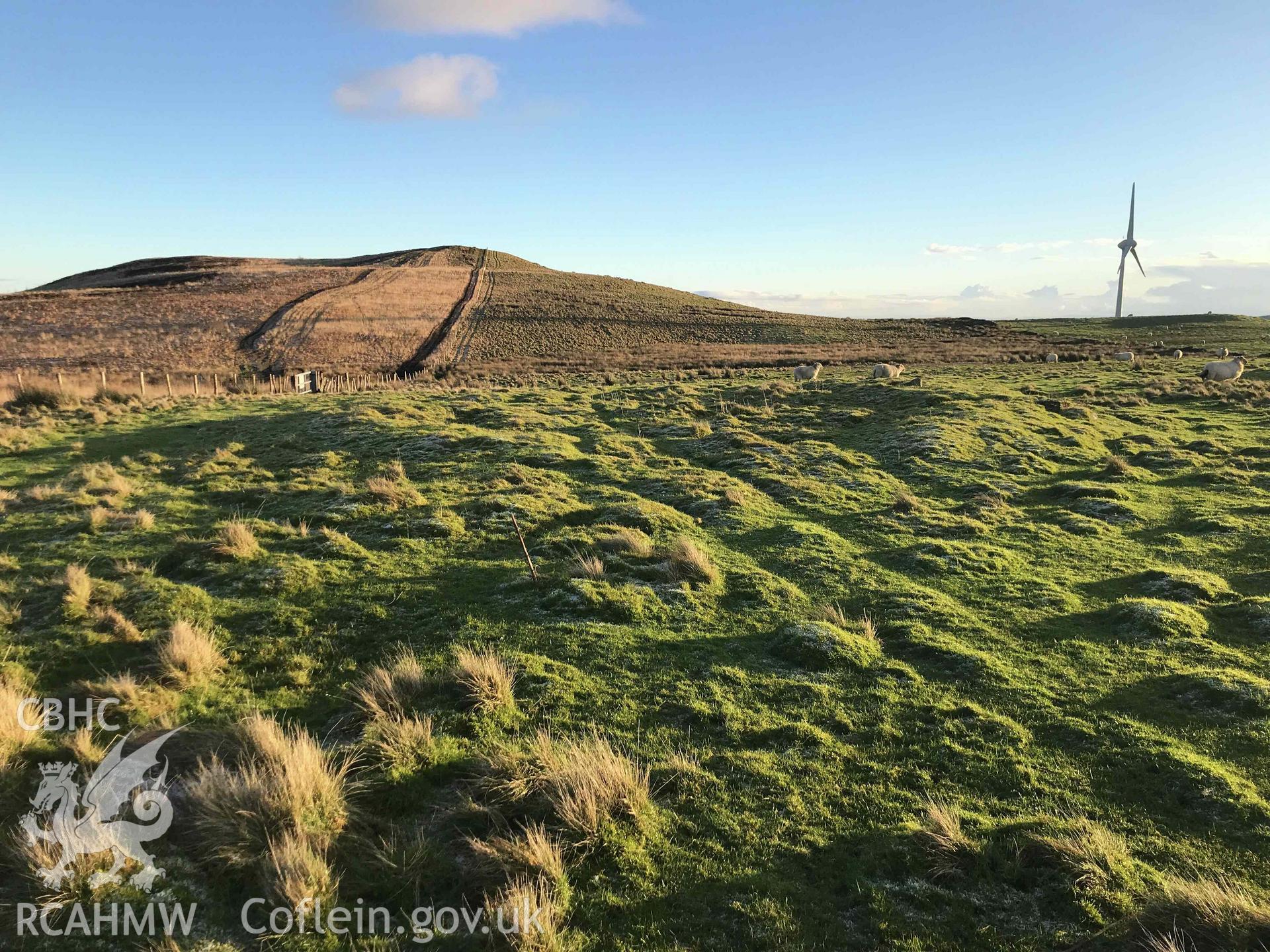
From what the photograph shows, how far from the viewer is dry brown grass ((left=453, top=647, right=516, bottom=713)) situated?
22.8 ft

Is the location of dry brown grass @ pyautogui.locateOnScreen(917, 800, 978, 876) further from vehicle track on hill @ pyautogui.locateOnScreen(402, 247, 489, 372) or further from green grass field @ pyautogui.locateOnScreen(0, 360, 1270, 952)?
vehicle track on hill @ pyautogui.locateOnScreen(402, 247, 489, 372)

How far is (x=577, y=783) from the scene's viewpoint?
17.9 feet

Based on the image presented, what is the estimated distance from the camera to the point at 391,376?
50156mm

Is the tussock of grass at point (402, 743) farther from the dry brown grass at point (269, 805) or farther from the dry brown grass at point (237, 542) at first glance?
the dry brown grass at point (237, 542)

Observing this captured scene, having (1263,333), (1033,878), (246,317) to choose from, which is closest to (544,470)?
(1033,878)

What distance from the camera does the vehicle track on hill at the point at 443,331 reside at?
57.8 metres

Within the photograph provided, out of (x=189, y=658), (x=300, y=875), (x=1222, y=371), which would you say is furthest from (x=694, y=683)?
(x=1222, y=371)

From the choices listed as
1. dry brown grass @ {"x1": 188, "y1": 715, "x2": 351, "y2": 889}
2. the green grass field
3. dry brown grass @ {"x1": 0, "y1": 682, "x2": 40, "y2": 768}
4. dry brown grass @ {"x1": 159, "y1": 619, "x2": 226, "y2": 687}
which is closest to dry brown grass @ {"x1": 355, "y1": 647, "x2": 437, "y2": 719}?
the green grass field

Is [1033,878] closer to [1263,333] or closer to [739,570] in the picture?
[739,570]

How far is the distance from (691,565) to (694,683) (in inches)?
138

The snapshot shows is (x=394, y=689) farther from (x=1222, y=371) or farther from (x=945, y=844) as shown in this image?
(x=1222, y=371)

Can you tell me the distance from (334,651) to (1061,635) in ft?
33.5

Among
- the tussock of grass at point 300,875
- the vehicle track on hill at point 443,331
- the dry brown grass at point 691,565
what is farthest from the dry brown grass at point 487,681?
the vehicle track on hill at point 443,331

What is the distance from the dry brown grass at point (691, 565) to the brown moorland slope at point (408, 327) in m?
45.3
